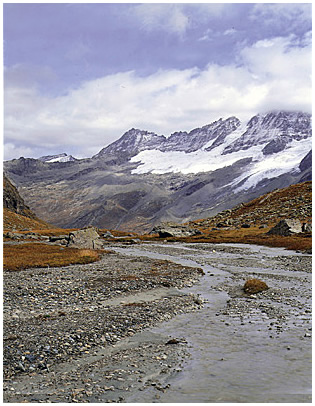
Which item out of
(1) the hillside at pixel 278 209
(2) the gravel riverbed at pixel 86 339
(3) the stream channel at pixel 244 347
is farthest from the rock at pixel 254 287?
(1) the hillside at pixel 278 209

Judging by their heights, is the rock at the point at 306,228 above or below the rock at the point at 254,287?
above

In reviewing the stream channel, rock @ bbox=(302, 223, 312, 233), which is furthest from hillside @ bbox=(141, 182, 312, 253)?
the stream channel

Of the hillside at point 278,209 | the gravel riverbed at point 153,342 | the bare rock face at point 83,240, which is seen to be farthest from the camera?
the hillside at point 278,209

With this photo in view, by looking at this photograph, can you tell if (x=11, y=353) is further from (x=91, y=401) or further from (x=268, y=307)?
(x=268, y=307)

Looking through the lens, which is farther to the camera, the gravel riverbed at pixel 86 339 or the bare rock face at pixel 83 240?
the bare rock face at pixel 83 240

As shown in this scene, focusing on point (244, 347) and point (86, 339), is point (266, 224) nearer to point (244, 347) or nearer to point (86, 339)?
point (244, 347)

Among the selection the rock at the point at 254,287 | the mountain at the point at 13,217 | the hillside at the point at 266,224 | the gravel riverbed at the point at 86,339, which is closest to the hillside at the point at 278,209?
the hillside at the point at 266,224

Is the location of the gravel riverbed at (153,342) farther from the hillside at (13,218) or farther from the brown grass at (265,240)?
the hillside at (13,218)

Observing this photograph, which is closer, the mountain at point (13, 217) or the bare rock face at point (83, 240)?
the bare rock face at point (83, 240)

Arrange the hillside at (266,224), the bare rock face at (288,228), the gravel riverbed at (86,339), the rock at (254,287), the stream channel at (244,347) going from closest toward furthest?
1. the stream channel at (244,347)
2. the gravel riverbed at (86,339)
3. the rock at (254,287)
4. the hillside at (266,224)
5. the bare rock face at (288,228)

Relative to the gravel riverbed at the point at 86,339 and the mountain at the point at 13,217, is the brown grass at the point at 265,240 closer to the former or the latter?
the gravel riverbed at the point at 86,339

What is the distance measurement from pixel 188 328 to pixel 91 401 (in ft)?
29.2

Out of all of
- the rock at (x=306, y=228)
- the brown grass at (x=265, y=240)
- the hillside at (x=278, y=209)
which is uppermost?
the hillside at (x=278, y=209)

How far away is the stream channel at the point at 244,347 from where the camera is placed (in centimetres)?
1220
